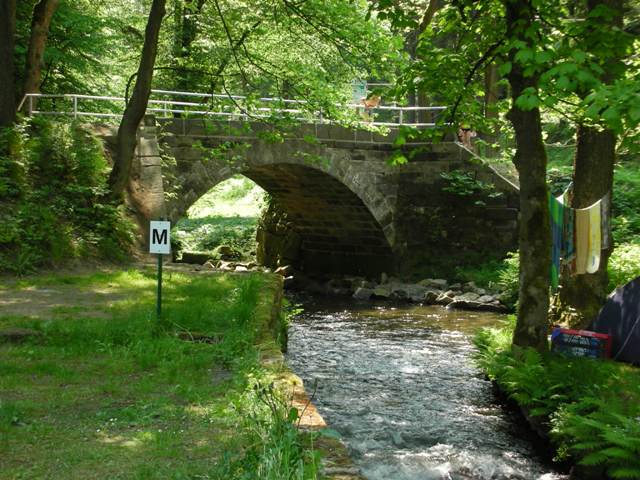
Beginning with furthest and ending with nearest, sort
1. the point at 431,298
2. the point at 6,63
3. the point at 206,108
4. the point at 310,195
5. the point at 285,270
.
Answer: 1. the point at 285,270
2. the point at 310,195
3. the point at 431,298
4. the point at 206,108
5. the point at 6,63

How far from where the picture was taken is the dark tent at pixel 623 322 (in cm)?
899

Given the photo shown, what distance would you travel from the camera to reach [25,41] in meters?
16.5

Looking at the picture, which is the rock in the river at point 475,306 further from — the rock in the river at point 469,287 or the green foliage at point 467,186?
the green foliage at point 467,186

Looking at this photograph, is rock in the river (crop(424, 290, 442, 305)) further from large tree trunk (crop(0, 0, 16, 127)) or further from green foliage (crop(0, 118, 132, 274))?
large tree trunk (crop(0, 0, 16, 127))

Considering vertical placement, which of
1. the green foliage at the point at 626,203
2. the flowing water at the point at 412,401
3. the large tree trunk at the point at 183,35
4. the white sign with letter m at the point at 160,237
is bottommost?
the flowing water at the point at 412,401

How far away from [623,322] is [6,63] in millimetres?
10767

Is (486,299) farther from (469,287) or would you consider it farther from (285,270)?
(285,270)

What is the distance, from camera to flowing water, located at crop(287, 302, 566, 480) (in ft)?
23.7

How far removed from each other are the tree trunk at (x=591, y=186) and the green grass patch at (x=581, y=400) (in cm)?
154

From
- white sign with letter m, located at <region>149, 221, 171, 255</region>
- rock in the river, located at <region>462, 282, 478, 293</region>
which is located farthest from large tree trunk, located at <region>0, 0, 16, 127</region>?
rock in the river, located at <region>462, 282, 478, 293</region>

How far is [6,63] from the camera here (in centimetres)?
1384

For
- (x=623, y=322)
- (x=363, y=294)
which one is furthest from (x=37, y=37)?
(x=623, y=322)

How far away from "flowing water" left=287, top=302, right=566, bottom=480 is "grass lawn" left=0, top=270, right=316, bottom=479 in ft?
4.65

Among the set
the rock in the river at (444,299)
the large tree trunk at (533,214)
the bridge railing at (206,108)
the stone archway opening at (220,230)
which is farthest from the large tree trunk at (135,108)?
the rock in the river at (444,299)
